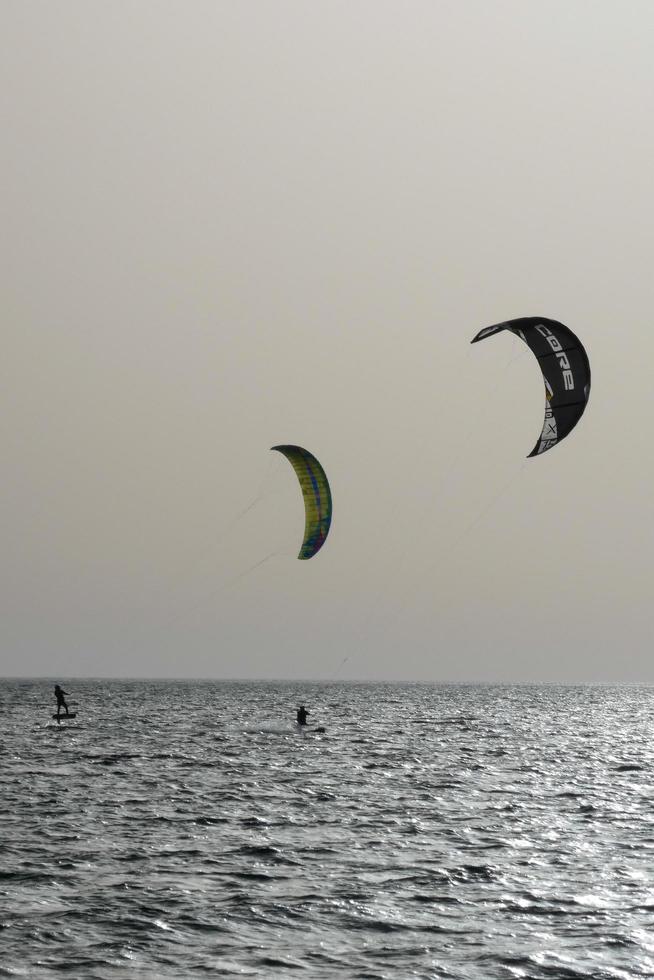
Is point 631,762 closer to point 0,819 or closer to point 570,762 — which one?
point 570,762

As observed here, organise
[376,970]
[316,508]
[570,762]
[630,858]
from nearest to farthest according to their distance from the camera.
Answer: [376,970] < [630,858] < [570,762] < [316,508]

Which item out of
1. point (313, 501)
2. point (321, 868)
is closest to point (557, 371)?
point (321, 868)

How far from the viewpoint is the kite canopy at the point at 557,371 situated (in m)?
27.9

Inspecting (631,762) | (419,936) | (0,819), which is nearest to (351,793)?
(0,819)

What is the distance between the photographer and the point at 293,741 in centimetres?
4781

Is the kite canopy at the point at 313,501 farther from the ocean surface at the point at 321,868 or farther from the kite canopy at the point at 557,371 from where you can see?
the kite canopy at the point at 557,371

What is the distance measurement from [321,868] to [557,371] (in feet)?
46.2

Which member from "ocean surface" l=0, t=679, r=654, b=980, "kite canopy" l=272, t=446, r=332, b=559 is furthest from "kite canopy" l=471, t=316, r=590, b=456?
"kite canopy" l=272, t=446, r=332, b=559

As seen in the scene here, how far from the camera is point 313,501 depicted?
45.0 metres

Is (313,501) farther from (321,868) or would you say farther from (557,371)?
(321,868)

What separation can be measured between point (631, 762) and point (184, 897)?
29.1 m

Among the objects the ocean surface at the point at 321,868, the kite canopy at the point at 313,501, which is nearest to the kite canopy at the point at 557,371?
the ocean surface at the point at 321,868

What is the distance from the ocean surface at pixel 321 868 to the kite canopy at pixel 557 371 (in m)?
8.89

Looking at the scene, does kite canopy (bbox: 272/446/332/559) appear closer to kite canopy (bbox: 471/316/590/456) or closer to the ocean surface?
the ocean surface
